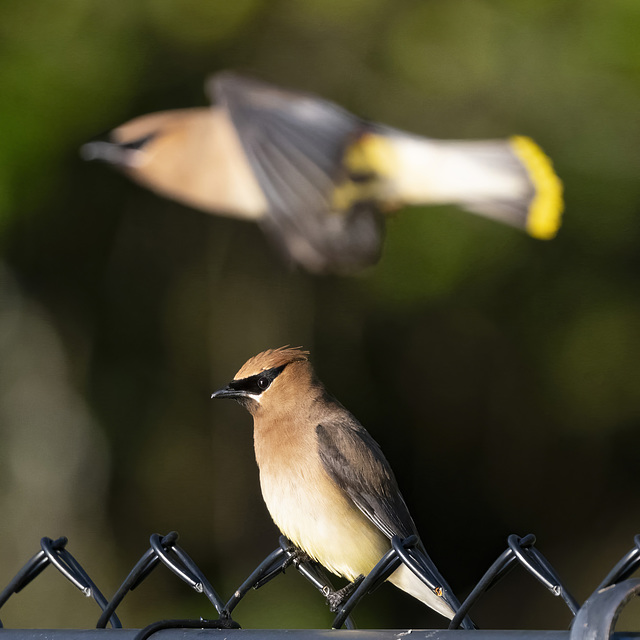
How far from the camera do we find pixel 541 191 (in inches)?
144

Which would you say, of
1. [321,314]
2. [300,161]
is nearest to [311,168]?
[300,161]

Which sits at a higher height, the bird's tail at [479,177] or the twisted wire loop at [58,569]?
the bird's tail at [479,177]

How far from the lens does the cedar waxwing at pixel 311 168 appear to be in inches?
147

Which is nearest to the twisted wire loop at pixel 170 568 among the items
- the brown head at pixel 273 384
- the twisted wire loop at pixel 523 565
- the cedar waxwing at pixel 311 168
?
the twisted wire loop at pixel 523 565

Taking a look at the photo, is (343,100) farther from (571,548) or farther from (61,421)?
(571,548)

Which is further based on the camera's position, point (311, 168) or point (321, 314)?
point (311, 168)

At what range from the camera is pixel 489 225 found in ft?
12.0

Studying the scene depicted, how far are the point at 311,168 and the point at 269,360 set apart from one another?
1584 millimetres

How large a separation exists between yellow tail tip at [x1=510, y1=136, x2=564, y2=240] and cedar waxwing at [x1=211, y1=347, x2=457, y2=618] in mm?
1508

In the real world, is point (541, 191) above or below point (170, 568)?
above

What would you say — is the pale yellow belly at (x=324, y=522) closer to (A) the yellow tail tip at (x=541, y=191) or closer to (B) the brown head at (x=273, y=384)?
(B) the brown head at (x=273, y=384)

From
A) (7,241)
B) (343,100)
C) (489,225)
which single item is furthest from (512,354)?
(7,241)

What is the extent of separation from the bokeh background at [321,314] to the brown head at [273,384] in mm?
1204

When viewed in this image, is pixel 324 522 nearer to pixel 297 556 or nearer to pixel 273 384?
pixel 297 556
